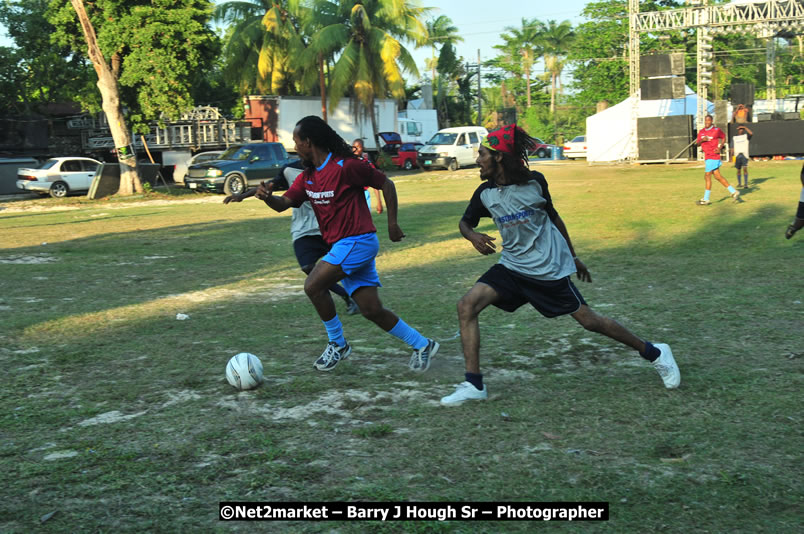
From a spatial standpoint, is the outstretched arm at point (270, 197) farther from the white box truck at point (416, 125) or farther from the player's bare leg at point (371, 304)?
the white box truck at point (416, 125)

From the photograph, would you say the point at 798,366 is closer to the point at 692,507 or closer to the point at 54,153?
the point at 692,507

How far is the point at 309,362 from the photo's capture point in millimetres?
5941

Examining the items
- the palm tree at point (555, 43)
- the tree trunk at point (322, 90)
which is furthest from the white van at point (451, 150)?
the palm tree at point (555, 43)

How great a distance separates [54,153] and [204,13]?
12249 mm

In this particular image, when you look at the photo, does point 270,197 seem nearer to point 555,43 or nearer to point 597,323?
point 597,323

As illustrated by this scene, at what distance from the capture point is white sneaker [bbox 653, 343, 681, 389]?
16.2 feet

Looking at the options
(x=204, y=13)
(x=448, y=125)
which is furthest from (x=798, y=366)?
(x=448, y=125)

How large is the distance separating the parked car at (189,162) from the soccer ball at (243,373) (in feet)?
85.3

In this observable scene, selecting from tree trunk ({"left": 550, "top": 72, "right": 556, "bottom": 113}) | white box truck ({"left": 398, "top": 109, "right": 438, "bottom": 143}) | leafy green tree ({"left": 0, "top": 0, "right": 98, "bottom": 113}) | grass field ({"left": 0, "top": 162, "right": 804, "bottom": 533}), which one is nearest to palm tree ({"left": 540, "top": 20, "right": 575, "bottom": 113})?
tree trunk ({"left": 550, "top": 72, "right": 556, "bottom": 113})

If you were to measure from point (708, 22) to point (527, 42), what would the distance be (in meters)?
46.5

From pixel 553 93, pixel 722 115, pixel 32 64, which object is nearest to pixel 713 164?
pixel 722 115

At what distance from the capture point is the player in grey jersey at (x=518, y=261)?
479 centimetres

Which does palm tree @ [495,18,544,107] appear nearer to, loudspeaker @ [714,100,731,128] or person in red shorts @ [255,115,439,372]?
loudspeaker @ [714,100,731,128]

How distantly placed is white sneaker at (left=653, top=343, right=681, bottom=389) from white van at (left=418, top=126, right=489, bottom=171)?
32.9 meters
